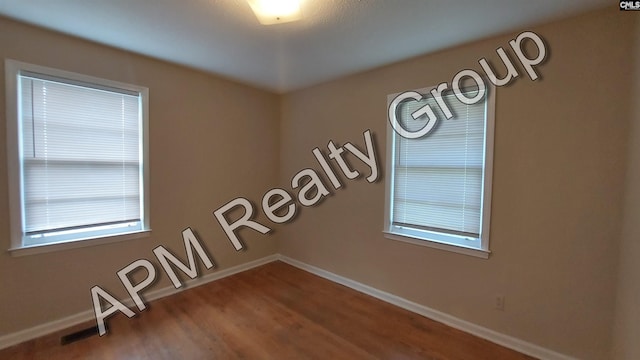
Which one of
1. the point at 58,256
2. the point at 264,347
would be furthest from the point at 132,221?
the point at 264,347

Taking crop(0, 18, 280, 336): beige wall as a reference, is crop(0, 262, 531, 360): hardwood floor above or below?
below

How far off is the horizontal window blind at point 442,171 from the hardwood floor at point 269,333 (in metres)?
0.94

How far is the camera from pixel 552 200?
6.59 ft

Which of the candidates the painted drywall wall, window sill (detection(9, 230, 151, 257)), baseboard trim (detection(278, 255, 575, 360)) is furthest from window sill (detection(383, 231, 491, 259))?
window sill (detection(9, 230, 151, 257))

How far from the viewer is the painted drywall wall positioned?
1493 mm

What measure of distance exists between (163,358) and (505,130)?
323cm

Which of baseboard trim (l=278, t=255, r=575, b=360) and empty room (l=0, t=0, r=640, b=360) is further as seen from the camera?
baseboard trim (l=278, t=255, r=575, b=360)

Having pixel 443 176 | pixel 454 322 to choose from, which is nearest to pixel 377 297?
pixel 454 322

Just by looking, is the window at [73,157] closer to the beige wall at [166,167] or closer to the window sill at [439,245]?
the beige wall at [166,167]

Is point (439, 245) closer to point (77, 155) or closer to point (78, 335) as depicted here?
point (78, 335)

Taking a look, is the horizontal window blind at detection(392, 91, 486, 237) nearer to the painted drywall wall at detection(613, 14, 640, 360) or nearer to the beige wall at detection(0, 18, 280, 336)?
the painted drywall wall at detection(613, 14, 640, 360)

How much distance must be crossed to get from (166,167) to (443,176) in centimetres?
291

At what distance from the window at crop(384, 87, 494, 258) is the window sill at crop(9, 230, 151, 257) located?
2.65 metres

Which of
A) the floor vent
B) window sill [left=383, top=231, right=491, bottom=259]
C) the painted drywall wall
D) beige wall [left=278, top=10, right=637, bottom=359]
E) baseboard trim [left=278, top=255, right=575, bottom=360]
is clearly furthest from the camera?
window sill [left=383, top=231, right=491, bottom=259]
